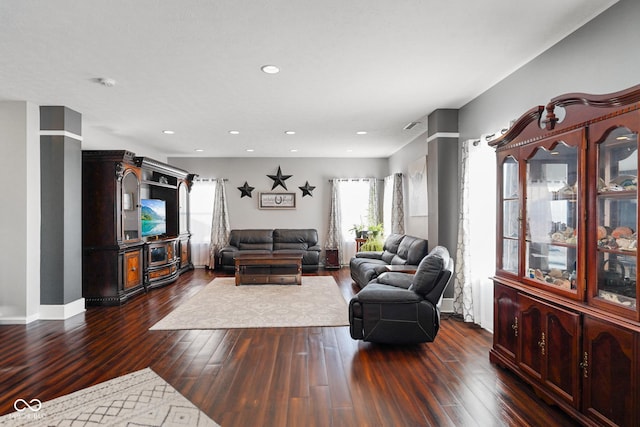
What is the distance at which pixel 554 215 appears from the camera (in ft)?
8.02

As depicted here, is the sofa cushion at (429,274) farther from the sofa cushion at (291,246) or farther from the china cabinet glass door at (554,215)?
the sofa cushion at (291,246)

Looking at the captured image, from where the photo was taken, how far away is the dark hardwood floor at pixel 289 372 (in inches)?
89.7

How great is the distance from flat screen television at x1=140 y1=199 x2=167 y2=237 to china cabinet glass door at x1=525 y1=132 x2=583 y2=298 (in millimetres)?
5874

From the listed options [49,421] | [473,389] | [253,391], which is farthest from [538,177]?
[49,421]

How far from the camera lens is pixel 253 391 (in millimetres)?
2568

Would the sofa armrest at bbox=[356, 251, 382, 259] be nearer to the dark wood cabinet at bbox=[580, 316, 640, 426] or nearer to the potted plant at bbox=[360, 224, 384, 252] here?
the potted plant at bbox=[360, 224, 384, 252]

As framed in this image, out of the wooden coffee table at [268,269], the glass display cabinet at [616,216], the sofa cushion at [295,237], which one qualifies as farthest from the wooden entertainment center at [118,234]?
the glass display cabinet at [616,216]

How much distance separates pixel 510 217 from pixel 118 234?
202 inches

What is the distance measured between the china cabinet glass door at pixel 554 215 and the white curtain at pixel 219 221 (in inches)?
271

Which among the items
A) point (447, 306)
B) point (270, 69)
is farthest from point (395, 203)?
point (270, 69)

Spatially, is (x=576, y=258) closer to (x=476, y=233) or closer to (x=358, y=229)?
(x=476, y=233)

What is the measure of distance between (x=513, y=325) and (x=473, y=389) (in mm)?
591

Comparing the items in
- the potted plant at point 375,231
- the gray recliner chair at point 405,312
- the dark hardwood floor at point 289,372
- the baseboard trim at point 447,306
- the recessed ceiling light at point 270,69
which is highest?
the recessed ceiling light at point 270,69

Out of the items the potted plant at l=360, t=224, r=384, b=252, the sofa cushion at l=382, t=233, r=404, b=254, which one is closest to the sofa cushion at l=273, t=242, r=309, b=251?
the potted plant at l=360, t=224, r=384, b=252
